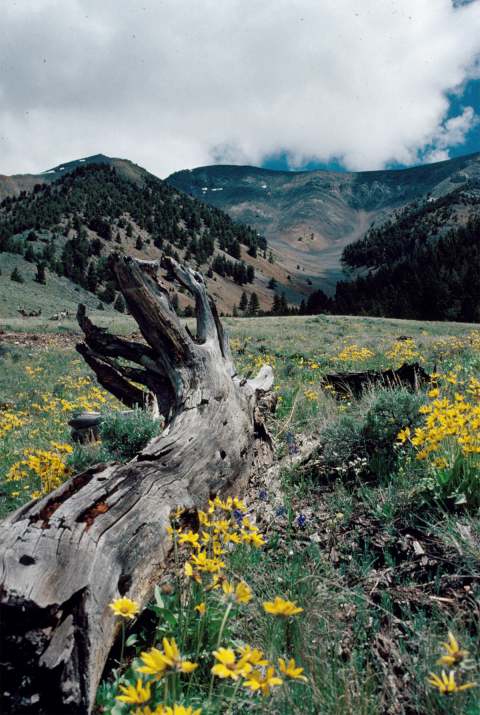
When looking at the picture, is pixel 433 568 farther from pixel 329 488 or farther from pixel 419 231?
pixel 419 231

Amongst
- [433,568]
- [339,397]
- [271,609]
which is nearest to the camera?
[271,609]

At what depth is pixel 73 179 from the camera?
474 feet

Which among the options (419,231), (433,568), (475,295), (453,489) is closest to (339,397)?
(453,489)

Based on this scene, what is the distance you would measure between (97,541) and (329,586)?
135 cm

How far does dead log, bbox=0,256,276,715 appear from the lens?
1438 millimetres

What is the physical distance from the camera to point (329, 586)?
82.0 inches

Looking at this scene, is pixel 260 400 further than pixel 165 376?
Yes

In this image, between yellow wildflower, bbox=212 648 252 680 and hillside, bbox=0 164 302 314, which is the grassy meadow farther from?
hillside, bbox=0 164 302 314

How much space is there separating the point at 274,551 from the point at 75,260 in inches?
3737

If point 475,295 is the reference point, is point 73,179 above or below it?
above

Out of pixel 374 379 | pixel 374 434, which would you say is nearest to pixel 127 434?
pixel 374 434

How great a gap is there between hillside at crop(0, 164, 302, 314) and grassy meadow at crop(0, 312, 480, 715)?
2801 inches

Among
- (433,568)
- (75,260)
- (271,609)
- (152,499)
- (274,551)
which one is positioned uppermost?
(75,260)

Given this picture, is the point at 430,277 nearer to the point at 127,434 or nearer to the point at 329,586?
the point at 127,434
